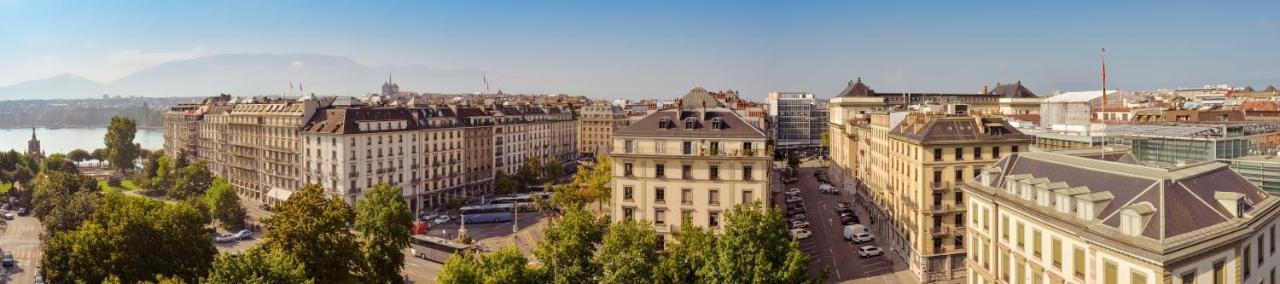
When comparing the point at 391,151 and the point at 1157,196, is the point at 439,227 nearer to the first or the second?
the point at 391,151

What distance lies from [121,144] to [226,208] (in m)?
66.5

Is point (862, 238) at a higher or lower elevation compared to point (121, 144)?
lower

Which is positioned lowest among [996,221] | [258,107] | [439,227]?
[439,227]

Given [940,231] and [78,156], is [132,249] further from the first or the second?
[78,156]

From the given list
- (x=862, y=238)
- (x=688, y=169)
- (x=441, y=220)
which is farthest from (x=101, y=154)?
(x=862, y=238)

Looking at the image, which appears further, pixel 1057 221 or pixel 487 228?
pixel 487 228

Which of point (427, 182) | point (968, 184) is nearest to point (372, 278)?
point (968, 184)

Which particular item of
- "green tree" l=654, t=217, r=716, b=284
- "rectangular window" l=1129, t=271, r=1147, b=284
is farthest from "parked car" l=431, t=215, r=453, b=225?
"rectangular window" l=1129, t=271, r=1147, b=284

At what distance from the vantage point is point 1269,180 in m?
34.3

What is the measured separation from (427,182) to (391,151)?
21.2ft

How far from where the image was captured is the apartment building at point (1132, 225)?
2525 centimetres

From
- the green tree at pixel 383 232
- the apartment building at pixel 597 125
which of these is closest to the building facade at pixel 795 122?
the apartment building at pixel 597 125

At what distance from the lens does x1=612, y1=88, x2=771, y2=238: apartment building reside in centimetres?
5144

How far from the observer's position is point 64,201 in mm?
69062
